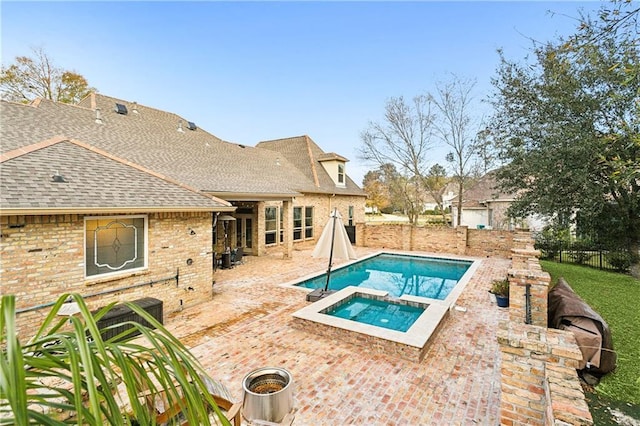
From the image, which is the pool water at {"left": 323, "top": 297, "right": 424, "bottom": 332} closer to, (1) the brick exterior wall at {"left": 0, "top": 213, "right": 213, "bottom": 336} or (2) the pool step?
(2) the pool step

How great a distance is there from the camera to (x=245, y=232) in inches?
648

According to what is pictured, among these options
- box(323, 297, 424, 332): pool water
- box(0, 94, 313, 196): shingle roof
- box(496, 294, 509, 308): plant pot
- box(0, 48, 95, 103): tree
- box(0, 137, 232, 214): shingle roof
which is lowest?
A: box(323, 297, 424, 332): pool water

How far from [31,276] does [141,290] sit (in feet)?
7.04

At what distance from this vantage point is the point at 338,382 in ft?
16.5

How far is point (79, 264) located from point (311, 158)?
17590 mm

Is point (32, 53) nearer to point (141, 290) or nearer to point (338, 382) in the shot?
point (141, 290)

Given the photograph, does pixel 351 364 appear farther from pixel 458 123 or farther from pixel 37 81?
pixel 37 81

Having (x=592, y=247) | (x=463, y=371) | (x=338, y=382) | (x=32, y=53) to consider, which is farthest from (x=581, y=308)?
(x=32, y=53)

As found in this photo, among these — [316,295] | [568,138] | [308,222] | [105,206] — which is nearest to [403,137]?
[308,222]

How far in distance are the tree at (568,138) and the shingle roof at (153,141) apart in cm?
1015

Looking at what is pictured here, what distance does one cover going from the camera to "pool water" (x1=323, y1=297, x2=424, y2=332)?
8.16m

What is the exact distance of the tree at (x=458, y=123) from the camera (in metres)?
21.9

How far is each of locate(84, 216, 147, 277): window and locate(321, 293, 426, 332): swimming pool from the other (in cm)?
491

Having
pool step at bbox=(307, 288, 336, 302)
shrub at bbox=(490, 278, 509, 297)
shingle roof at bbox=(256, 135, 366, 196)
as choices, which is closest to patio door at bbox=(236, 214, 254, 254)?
shingle roof at bbox=(256, 135, 366, 196)
